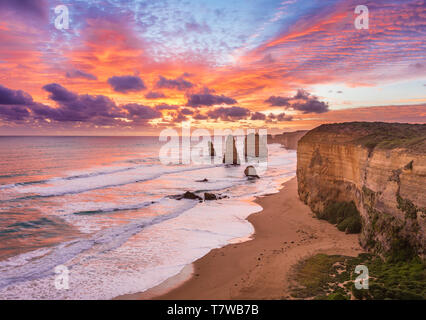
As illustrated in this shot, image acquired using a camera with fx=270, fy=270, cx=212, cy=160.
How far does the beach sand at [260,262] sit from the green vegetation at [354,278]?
0.73 m

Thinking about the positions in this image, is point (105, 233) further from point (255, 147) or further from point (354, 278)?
point (255, 147)

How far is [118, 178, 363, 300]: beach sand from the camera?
11.2 metres

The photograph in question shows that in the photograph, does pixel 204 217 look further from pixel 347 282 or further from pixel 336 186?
pixel 347 282

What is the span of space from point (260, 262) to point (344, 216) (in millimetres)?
8286

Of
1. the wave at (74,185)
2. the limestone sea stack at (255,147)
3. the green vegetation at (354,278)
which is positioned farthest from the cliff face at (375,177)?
the limestone sea stack at (255,147)

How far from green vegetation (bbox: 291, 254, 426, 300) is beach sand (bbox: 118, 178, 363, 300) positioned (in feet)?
2.39

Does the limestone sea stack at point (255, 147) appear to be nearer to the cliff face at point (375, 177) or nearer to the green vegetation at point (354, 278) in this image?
the cliff face at point (375, 177)

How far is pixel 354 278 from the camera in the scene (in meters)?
10.6

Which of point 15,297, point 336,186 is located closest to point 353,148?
point 336,186

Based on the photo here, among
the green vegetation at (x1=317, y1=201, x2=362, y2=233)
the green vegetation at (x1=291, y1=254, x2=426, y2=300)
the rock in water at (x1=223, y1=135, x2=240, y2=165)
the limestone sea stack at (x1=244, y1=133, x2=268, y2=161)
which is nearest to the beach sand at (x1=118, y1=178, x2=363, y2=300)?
the green vegetation at (x1=317, y1=201, x2=362, y2=233)

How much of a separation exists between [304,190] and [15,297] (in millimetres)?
21945

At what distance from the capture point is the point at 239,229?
19.7 metres

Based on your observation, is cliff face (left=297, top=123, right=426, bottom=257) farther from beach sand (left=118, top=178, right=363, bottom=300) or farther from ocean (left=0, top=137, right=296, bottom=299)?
ocean (left=0, top=137, right=296, bottom=299)
